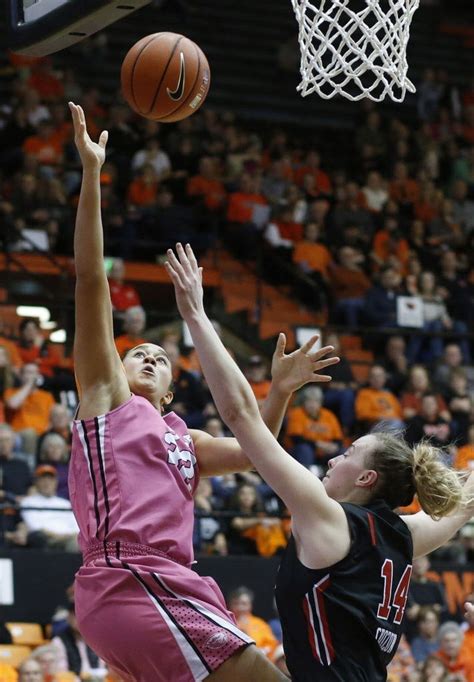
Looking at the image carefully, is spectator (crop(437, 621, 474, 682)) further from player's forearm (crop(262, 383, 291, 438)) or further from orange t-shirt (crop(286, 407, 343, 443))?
player's forearm (crop(262, 383, 291, 438))

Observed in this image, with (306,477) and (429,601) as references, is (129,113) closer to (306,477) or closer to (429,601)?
(429,601)

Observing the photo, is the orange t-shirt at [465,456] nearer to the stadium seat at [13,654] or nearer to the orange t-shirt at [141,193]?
the orange t-shirt at [141,193]

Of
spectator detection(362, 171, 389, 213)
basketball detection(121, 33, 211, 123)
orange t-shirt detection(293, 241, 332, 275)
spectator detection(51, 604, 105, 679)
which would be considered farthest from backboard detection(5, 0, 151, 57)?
spectator detection(362, 171, 389, 213)

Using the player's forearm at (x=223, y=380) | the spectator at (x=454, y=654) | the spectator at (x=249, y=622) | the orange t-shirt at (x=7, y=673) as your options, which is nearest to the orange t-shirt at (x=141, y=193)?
the spectator at (x=249, y=622)

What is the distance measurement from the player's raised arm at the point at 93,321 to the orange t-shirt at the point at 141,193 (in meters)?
8.84

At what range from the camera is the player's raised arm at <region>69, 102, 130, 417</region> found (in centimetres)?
393

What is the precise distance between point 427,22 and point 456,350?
669 cm

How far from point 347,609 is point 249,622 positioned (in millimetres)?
5127

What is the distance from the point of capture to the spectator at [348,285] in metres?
12.6

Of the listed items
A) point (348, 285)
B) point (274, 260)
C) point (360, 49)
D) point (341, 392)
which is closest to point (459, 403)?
point (341, 392)

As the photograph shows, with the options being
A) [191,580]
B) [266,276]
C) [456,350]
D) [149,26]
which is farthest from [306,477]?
[149,26]

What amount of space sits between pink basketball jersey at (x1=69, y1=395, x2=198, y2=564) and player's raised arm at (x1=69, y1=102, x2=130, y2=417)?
69mm

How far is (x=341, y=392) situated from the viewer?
11.5 meters

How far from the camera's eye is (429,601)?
969cm
